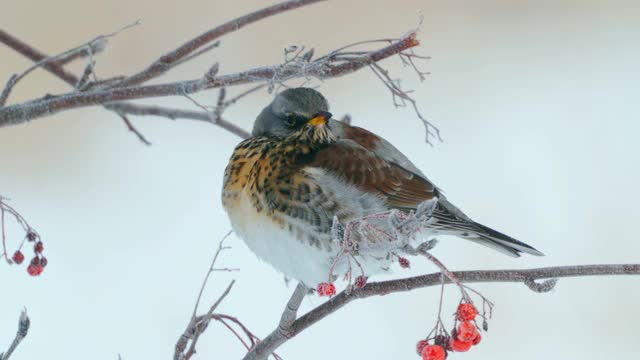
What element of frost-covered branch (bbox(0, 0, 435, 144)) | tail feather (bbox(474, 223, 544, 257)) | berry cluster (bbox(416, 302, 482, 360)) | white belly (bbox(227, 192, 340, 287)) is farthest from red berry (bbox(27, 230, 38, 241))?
tail feather (bbox(474, 223, 544, 257))

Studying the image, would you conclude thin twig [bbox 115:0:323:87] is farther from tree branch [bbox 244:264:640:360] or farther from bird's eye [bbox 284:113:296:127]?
tree branch [bbox 244:264:640:360]

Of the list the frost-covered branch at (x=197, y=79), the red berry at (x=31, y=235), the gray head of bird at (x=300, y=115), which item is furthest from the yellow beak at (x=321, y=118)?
the red berry at (x=31, y=235)

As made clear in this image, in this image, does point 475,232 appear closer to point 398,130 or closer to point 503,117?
point 398,130

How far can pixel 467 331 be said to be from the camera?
3.86ft

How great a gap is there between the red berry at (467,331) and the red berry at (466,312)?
0.06 ft

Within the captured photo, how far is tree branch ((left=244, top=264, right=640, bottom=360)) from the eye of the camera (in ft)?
3.75

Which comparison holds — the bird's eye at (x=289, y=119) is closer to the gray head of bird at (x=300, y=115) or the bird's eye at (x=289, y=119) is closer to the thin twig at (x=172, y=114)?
the gray head of bird at (x=300, y=115)

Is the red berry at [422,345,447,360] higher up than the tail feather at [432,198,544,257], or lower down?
lower down

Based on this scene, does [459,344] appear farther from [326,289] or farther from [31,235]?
[31,235]

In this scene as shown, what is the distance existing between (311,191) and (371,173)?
0.56ft

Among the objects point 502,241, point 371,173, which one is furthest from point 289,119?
point 502,241

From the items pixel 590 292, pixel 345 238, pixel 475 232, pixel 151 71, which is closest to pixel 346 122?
pixel 475 232

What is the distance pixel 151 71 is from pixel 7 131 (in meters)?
3.01

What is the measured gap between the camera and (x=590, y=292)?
3223mm
